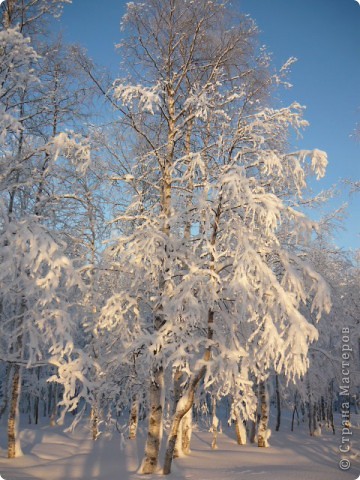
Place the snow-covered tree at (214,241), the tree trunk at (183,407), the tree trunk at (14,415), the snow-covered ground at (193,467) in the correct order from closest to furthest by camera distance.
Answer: the snow-covered tree at (214,241)
the tree trunk at (183,407)
the snow-covered ground at (193,467)
the tree trunk at (14,415)

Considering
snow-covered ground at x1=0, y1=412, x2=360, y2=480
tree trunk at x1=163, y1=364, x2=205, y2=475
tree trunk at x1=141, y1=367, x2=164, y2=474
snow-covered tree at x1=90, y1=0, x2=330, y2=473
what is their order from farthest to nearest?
1. tree trunk at x1=141, y1=367, x2=164, y2=474
2. snow-covered ground at x1=0, y1=412, x2=360, y2=480
3. tree trunk at x1=163, y1=364, x2=205, y2=475
4. snow-covered tree at x1=90, y1=0, x2=330, y2=473

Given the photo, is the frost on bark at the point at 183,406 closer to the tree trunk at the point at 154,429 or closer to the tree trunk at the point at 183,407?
the tree trunk at the point at 183,407

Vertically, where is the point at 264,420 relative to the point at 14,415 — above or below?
below

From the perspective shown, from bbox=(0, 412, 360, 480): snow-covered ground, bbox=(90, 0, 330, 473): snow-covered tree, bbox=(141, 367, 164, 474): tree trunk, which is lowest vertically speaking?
bbox=(0, 412, 360, 480): snow-covered ground

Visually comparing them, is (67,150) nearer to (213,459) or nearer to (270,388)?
(213,459)

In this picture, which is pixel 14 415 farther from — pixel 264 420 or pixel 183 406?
pixel 264 420

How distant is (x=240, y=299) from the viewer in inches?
265

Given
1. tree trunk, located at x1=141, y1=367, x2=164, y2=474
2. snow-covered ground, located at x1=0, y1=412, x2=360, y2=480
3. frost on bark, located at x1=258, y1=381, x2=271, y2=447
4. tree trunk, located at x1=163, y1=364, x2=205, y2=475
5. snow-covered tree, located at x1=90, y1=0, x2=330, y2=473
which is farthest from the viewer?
frost on bark, located at x1=258, y1=381, x2=271, y2=447

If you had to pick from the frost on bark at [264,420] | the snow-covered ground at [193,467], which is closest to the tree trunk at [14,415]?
the snow-covered ground at [193,467]

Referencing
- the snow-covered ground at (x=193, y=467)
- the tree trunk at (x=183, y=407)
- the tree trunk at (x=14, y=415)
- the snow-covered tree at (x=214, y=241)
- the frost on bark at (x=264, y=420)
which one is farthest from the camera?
the frost on bark at (x=264, y=420)

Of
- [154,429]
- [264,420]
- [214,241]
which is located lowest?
[264,420]

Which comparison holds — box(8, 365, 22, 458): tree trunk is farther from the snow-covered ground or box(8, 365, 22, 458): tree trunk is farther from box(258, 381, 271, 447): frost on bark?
box(258, 381, 271, 447): frost on bark

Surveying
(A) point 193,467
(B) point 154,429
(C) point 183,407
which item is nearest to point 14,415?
(B) point 154,429

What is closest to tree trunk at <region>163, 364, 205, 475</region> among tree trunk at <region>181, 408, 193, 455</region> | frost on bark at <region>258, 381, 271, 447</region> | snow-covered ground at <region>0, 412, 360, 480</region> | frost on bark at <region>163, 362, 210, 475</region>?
frost on bark at <region>163, 362, 210, 475</region>
